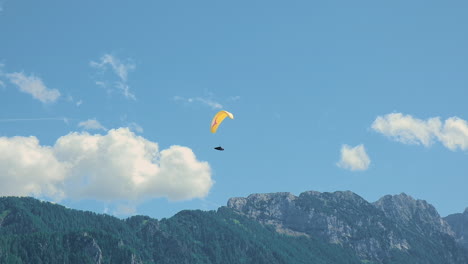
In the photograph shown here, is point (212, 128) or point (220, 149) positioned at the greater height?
point (212, 128)

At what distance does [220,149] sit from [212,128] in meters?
15.4

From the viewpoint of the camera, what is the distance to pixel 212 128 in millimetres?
180125

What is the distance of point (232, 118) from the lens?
171 meters

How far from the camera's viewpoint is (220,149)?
165875mm

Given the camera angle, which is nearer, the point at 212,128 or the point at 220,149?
the point at 220,149

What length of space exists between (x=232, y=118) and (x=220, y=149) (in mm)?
9887

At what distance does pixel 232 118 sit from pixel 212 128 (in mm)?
10537
